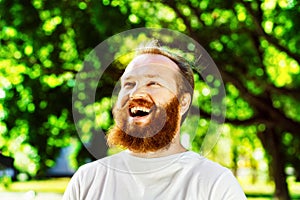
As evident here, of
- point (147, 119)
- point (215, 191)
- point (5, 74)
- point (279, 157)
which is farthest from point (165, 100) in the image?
point (279, 157)

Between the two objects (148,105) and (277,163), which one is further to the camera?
(277,163)

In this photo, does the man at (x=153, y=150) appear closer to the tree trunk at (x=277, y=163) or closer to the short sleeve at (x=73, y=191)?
the short sleeve at (x=73, y=191)

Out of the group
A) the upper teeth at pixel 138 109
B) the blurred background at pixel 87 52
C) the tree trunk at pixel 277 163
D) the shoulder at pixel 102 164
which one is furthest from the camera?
the tree trunk at pixel 277 163

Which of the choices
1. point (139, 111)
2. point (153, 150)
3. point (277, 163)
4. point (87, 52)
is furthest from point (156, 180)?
point (277, 163)

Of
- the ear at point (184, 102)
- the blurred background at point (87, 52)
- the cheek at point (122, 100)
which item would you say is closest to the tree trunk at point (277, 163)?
the blurred background at point (87, 52)

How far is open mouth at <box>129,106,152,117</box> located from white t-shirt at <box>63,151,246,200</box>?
0.40ft

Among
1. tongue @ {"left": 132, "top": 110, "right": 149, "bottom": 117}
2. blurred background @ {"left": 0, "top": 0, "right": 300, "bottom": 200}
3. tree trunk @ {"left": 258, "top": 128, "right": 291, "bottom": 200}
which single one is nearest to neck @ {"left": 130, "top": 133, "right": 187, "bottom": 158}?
tongue @ {"left": 132, "top": 110, "right": 149, "bottom": 117}

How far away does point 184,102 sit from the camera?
1.79 metres

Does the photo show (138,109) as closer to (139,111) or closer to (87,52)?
(139,111)

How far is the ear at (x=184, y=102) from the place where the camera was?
178cm

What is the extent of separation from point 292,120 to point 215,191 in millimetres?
7190

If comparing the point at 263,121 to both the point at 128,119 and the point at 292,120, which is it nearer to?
the point at 292,120

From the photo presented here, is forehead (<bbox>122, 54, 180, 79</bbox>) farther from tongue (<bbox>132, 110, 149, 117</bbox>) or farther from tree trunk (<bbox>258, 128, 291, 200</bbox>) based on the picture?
tree trunk (<bbox>258, 128, 291, 200</bbox>)

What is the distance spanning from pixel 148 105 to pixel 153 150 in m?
0.12
